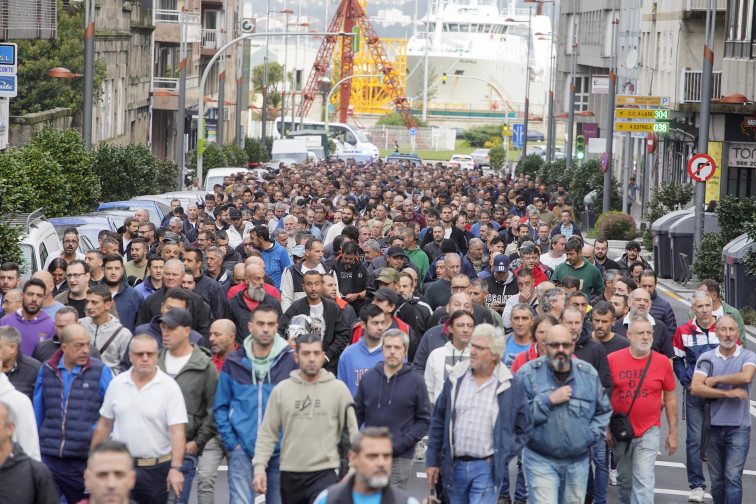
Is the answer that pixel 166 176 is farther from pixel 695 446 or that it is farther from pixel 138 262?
pixel 695 446

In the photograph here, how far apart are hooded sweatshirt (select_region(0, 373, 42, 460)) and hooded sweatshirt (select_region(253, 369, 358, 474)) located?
55.4 inches

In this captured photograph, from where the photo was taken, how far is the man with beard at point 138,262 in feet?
47.8

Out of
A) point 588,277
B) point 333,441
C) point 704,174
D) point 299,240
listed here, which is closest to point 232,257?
point 299,240

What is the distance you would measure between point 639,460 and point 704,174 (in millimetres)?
17079

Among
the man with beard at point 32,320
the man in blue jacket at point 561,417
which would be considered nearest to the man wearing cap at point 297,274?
the man with beard at point 32,320

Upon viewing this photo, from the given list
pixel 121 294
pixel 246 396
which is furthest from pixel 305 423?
pixel 121 294

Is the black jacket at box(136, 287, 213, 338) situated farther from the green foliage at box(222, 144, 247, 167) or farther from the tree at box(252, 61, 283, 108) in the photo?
the tree at box(252, 61, 283, 108)

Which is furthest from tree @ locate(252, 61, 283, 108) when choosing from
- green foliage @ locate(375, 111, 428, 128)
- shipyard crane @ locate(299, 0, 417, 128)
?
green foliage @ locate(375, 111, 428, 128)

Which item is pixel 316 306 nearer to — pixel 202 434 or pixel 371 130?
pixel 202 434

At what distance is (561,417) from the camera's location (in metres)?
8.66

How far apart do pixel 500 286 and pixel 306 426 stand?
6173 millimetres

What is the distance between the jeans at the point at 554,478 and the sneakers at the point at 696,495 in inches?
103

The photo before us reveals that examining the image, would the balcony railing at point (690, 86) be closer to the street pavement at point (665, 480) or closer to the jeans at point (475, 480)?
the street pavement at point (665, 480)

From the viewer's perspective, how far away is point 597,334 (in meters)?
10.4
